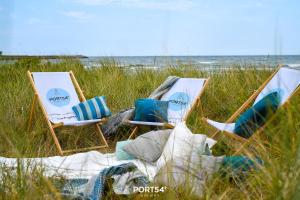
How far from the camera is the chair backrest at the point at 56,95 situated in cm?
575

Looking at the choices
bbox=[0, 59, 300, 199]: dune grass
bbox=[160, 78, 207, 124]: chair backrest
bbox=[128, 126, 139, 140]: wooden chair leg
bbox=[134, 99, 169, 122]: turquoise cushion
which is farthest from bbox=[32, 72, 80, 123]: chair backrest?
bbox=[160, 78, 207, 124]: chair backrest

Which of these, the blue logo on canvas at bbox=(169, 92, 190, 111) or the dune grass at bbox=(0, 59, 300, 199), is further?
the blue logo on canvas at bbox=(169, 92, 190, 111)

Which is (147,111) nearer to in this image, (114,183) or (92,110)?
(92,110)

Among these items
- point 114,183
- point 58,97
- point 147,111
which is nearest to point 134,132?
point 147,111

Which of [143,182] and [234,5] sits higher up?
[234,5]

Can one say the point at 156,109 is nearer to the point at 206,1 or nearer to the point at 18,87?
the point at 206,1

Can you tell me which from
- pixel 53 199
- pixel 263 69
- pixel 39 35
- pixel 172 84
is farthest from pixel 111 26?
pixel 53 199

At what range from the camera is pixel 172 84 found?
6.11 metres

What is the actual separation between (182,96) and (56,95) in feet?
5.28

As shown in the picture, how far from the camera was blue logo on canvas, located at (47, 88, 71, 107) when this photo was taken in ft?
19.2

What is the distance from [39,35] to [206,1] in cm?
266

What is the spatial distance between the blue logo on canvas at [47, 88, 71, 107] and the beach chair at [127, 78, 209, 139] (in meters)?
1.10

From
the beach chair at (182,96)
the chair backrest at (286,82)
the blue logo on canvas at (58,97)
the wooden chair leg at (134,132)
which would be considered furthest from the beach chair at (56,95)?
the chair backrest at (286,82)

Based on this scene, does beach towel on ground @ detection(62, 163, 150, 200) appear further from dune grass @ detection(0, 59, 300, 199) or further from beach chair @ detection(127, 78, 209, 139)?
beach chair @ detection(127, 78, 209, 139)
